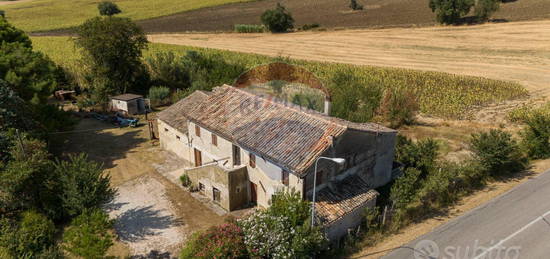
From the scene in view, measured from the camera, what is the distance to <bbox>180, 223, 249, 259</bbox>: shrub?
20188 millimetres

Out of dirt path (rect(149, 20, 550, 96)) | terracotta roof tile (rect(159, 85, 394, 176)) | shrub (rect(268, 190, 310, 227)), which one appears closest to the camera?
shrub (rect(268, 190, 310, 227))

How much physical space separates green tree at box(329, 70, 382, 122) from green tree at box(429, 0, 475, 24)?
52.6 meters

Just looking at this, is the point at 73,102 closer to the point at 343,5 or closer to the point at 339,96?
the point at 339,96

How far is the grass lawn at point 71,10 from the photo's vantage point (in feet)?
355

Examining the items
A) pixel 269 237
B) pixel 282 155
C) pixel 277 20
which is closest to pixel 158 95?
pixel 282 155

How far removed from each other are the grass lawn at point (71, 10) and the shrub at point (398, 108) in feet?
298

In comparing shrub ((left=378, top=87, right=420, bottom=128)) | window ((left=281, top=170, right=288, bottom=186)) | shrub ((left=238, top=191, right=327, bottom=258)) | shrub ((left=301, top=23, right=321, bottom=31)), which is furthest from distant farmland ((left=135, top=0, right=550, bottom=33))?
shrub ((left=238, top=191, right=327, bottom=258))

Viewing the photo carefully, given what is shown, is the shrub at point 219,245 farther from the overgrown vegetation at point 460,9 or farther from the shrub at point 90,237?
the overgrown vegetation at point 460,9

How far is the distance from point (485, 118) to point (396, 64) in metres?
23.2

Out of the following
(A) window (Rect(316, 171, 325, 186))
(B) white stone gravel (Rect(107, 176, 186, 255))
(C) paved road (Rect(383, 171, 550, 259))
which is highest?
(A) window (Rect(316, 171, 325, 186))

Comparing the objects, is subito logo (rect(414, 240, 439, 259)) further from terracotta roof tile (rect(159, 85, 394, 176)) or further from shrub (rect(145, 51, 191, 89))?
shrub (rect(145, 51, 191, 89))

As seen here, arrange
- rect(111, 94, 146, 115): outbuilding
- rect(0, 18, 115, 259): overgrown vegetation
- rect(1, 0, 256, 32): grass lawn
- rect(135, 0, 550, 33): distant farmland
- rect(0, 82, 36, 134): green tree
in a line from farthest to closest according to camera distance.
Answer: rect(1, 0, 256, 32): grass lawn
rect(135, 0, 550, 33): distant farmland
rect(111, 94, 146, 115): outbuilding
rect(0, 82, 36, 134): green tree
rect(0, 18, 115, 259): overgrown vegetation

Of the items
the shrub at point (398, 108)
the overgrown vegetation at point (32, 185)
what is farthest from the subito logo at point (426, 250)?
the shrub at point (398, 108)

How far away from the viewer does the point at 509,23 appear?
8519cm
